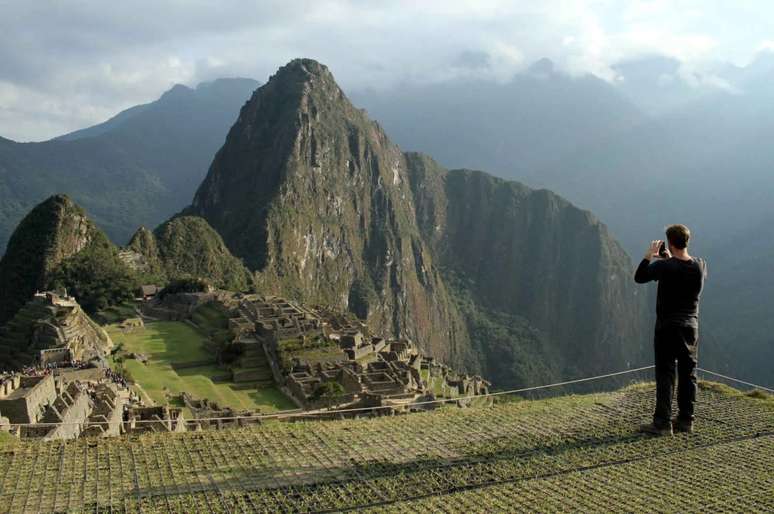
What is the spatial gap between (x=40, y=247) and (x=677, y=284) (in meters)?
55.4

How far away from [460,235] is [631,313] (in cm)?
4035

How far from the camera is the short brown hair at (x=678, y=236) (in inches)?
255

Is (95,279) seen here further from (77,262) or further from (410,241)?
(410,241)

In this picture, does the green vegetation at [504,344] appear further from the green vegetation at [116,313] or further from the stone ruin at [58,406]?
the stone ruin at [58,406]

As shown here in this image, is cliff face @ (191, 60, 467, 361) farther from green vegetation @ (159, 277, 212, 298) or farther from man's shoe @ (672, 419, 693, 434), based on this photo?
man's shoe @ (672, 419, 693, 434)

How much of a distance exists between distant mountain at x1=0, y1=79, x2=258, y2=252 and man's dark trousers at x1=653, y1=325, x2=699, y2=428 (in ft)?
289

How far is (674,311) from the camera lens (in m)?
6.61

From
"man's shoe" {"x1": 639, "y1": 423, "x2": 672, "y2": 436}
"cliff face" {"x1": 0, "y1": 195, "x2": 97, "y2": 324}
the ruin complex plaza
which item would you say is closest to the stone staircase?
the ruin complex plaza

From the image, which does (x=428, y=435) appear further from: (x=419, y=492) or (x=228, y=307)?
(x=228, y=307)

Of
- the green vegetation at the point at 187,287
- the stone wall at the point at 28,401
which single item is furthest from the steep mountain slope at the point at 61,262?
the stone wall at the point at 28,401

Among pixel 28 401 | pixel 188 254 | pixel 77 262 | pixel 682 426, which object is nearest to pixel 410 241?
pixel 188 254

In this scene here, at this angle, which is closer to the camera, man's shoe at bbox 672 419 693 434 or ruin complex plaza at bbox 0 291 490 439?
man's shoe at bbox 672 419 693 434

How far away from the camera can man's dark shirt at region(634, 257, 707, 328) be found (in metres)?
6.46

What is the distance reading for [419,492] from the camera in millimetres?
5551
